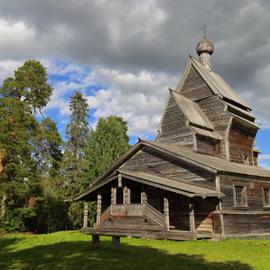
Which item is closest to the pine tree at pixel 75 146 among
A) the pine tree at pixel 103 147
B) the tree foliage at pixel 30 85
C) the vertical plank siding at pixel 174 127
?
the pine tree at pixel 103 147

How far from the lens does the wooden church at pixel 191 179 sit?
1809cm

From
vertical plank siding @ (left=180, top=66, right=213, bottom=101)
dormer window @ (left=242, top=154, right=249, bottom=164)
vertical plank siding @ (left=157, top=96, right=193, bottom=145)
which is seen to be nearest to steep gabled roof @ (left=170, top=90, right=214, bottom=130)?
vertical plank siding @ (left=157, top=96, right=193, bottom=145)

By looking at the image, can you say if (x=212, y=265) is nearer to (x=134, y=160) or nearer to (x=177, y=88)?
(x=134, y=160)

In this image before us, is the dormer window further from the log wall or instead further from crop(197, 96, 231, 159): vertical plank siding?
the log wall

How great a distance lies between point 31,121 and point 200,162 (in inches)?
779

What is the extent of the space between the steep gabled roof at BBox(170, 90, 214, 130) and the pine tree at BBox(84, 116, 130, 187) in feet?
39.7

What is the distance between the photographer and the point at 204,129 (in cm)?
2706

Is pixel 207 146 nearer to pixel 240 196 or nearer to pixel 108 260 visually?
pixel 240 196

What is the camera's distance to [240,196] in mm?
22672

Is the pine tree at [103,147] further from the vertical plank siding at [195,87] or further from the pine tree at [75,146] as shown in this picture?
the vertical plank siding at [195,87]

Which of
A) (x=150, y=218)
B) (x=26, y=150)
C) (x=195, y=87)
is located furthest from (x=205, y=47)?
(x=150, y=218)

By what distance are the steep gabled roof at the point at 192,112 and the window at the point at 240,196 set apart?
6.07 meters

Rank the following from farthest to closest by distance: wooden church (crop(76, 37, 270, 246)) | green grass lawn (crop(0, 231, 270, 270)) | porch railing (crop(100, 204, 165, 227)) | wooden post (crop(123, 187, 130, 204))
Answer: wooden post (crop(123, 187, 130, 204)) → wooden church (crop(76, 37, 270, 246)) → porch railing (crop(100, 204, 165, 227)) → green grass lawn (crop(0, 231, 270, 270))

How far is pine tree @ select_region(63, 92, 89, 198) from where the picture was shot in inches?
1552
